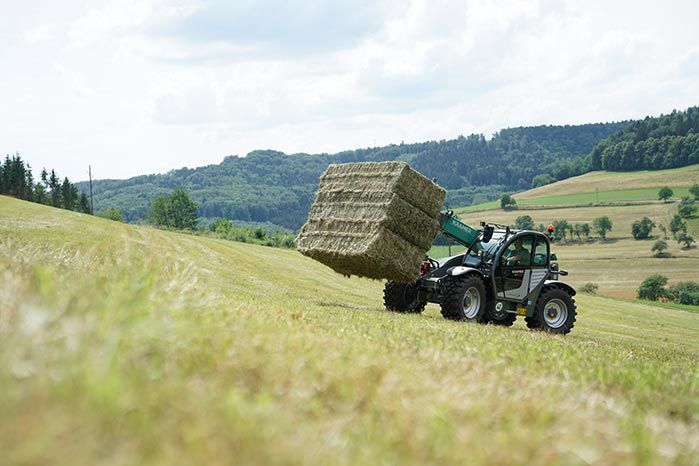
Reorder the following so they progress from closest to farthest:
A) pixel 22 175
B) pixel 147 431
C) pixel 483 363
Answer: pixel 147 431 < pixel 483 363 < pixel 22 175

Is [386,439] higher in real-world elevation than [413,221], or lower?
lower

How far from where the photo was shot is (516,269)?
18.3 m

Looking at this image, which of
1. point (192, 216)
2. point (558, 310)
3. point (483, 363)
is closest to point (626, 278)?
point (192, 216)

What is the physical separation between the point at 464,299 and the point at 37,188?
121363mm

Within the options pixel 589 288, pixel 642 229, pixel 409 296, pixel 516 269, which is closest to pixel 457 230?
pixel 516 269

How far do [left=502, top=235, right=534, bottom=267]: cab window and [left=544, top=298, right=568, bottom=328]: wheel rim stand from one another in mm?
1504

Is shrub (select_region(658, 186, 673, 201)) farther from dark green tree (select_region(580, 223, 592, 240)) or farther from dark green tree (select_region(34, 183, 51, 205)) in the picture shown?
dark green tree (select_region(34, 183, 51, 205))

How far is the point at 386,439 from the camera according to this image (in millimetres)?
3580

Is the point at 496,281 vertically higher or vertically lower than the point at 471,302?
higher

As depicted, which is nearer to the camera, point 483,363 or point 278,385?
point 278,385

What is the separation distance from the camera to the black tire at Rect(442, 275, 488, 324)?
16891 mm

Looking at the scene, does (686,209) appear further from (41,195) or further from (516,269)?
(516,269)

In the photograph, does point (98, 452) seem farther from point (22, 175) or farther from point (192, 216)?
point (192, 216)

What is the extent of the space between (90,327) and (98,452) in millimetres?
1125
